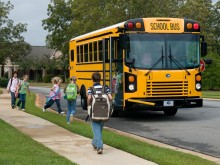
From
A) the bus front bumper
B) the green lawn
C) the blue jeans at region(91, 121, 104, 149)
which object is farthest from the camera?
the bus front bumper

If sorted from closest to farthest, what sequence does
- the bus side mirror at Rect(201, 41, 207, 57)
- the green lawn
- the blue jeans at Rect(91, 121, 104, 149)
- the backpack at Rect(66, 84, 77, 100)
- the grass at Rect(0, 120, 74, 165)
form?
1. the grass at Rect(0, 120, 74, 165)
2. the green lawn
3. the blue jeans at Rect(91, 121, 104, 149)
4. the backpack at Rect(66, 84, 77, 100)
5. the bus side mirror at Rect(201, 41, 207, 57)

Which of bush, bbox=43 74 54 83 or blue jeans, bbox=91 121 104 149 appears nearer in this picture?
blue jeans, bbox=91 121 104 149

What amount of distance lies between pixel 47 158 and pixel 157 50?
24.5 ft

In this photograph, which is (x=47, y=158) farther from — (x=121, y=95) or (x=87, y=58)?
(x=87, y=58)

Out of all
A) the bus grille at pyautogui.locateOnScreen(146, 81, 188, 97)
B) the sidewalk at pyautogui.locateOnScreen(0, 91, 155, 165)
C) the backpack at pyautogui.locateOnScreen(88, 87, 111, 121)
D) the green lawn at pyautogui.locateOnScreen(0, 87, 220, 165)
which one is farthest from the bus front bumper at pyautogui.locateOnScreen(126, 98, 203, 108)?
the backpack at pyautogui.locateOnScreen(88, 87, 111, 121)

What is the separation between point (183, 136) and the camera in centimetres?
1174

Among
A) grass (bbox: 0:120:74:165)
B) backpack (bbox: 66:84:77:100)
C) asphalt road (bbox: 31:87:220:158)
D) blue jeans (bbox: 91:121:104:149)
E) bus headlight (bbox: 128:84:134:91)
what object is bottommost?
asphalt road (bbox: 31:87:220:158)

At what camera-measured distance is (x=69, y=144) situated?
9.95m

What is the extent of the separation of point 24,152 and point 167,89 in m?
6.88

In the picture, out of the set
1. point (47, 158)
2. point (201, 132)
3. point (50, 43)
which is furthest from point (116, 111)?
point (50, 43)

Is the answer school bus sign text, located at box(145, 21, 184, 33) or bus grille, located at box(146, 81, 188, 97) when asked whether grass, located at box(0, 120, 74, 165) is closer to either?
bus grille, located at box(146, 81, 188, 97)

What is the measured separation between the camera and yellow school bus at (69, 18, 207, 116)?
1435 cm

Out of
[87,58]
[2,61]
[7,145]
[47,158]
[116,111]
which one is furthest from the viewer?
[2,61]

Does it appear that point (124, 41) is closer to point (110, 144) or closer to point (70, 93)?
point (70, 93)
